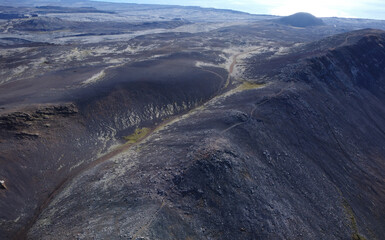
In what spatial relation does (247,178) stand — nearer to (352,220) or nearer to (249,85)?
(352,220)

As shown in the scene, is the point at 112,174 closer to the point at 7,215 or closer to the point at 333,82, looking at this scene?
the point at 7,215

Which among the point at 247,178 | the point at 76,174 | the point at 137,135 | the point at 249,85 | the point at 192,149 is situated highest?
the point at 249,85

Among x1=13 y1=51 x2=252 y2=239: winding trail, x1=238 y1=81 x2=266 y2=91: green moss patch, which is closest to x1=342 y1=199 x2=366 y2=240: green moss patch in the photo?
x1=13 y1=51 x2=252 y2=239: winding trail

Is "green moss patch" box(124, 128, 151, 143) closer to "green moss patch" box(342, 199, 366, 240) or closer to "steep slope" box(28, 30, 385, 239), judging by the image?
"steep slope" box(28, 30, 385, 239)

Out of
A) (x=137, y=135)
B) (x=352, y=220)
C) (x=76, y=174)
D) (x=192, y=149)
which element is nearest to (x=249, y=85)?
(x=137, y=135)

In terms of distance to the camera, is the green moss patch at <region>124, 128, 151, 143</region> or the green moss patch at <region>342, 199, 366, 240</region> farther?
the green moss patch at <region>124, 128, 151, 143</region>

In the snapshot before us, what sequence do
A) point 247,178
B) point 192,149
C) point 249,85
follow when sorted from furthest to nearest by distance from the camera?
point 249,85 < point 192,149 < point 247,178

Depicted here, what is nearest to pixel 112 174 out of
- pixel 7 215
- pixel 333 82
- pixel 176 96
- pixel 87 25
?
pixel 7 215
